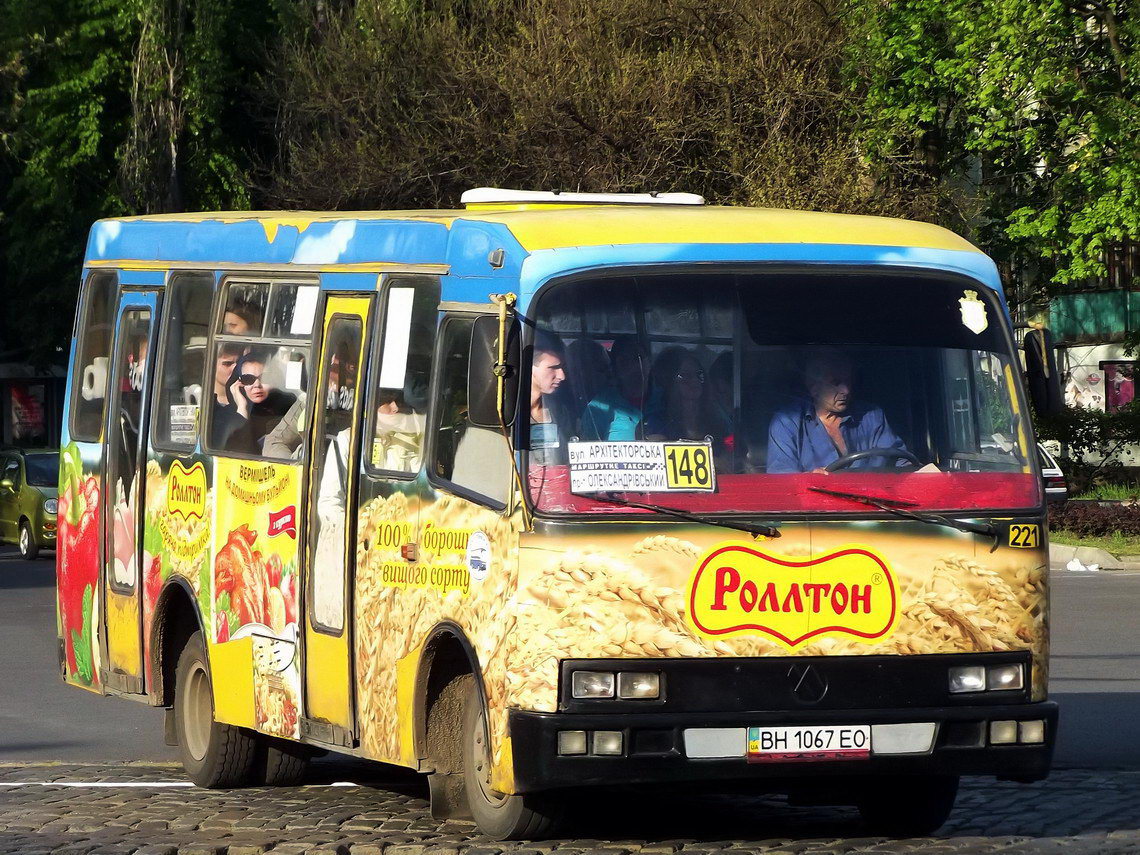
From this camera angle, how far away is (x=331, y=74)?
121 feet

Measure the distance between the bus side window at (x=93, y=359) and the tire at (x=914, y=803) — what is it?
17.3 ft

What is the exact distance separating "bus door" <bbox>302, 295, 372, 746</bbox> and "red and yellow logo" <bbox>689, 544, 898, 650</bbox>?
6.49 ft

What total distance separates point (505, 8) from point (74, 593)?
25.1 m

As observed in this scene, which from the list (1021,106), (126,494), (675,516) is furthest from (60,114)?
(675,516)

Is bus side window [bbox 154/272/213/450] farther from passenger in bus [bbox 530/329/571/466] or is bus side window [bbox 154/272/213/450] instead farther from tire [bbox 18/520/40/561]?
tire [bbox 18/520/40/561]

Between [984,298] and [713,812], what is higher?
[984,298]

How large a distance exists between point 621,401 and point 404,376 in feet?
4.38

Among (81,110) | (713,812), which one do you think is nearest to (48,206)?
(81,110)

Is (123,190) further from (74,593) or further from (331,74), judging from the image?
(74,593)

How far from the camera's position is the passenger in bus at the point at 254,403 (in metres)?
10.0

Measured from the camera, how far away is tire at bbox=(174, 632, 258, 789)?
10.6 m

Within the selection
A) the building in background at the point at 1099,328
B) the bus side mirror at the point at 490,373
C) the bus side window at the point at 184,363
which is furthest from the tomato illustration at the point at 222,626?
the building in background at the point at 1099,328

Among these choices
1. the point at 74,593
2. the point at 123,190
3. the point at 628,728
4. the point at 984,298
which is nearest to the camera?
the point at 628,728

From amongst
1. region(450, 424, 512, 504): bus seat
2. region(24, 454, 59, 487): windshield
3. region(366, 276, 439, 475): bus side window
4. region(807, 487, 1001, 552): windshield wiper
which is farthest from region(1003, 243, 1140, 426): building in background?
region(450, 424, 512, 504): bus seat
